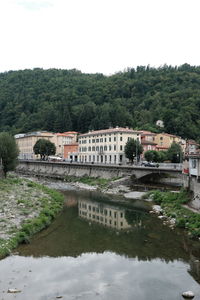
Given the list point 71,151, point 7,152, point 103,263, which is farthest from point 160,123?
point 103,263

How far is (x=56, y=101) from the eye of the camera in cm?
18162

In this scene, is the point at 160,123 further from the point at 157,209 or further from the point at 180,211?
the point at 180,211

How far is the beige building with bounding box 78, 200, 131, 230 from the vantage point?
37084mm

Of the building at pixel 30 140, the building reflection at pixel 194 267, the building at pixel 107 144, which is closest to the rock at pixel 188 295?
the building reflection at pixel 194 267

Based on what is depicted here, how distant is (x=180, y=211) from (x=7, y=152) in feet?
131

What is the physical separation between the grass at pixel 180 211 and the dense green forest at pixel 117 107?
87.5 meters

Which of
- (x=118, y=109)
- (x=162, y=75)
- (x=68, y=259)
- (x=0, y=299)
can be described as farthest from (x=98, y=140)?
(x=162, y=75)

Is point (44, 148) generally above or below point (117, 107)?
below

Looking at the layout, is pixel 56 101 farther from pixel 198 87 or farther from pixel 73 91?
pixel 198 87

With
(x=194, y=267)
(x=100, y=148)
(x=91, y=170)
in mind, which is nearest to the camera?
(x=194, y=267)

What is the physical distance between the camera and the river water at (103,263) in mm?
18770

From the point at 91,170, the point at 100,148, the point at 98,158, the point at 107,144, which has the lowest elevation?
the point at 91,170

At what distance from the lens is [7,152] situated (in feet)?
217

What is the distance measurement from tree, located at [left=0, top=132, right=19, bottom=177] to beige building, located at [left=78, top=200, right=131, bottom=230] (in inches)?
901
